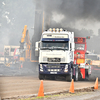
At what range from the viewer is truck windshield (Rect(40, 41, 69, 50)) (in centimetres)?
1678

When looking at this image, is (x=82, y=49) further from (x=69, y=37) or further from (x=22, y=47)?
(x=22, y=47)

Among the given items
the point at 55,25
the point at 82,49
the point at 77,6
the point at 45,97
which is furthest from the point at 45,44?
the point at 55,25

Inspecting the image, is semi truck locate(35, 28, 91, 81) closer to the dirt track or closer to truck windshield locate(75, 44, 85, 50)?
the dirt track

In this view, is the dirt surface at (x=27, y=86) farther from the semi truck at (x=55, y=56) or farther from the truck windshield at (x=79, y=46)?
the truck windshield at (x=79, y=46)

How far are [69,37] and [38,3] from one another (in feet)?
46.3

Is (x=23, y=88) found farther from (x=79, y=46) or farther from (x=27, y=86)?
(x=79, y=46)

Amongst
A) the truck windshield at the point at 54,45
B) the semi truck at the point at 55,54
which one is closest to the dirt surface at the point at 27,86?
the semi truck at the point at 55,54

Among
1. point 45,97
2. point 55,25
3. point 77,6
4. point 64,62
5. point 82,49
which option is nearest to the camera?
point 45,97

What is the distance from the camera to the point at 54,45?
666 inches

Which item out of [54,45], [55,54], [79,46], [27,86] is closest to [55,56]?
[55,54]

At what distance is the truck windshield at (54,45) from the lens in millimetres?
16781

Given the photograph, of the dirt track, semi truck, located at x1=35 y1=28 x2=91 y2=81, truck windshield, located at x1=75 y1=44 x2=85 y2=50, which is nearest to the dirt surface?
the dirt track

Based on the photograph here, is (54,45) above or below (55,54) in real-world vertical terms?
above

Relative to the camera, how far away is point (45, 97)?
32.5ft
